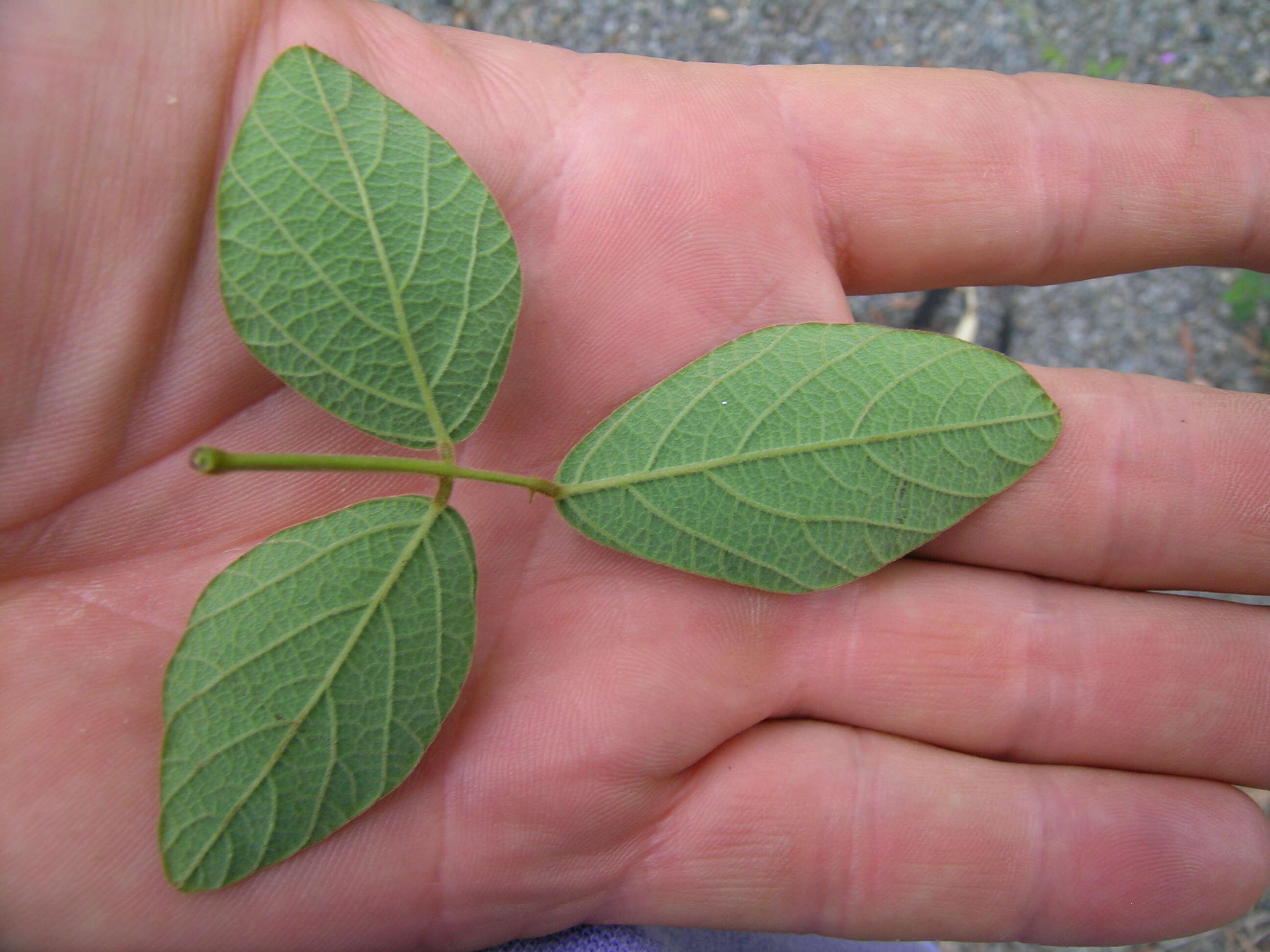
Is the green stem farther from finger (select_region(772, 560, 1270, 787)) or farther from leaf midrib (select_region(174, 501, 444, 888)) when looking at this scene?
A: finger (select_region(772, 560, 1270, 787))

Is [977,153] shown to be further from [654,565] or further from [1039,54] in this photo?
[1039,54]

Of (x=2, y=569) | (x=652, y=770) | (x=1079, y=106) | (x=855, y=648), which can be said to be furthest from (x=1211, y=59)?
(x=2, y=569)

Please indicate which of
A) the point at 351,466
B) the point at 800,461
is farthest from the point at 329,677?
the point at 800,461

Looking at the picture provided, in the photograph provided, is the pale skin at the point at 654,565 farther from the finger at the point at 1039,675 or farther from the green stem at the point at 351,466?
the green stem at the point at 351,466

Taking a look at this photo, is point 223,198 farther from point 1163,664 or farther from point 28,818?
point 1163,664

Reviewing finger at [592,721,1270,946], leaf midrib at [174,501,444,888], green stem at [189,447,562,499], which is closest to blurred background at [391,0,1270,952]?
finger at [592,721,1270,946]
